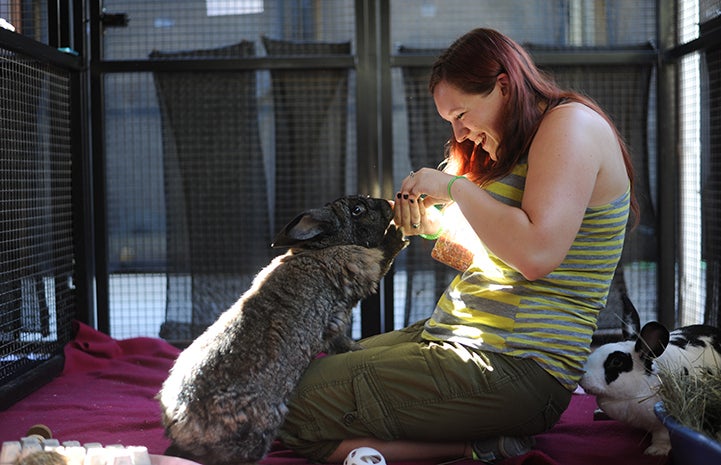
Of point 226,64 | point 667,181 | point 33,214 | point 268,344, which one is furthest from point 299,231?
point 667,181

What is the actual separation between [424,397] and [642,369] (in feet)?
2.45

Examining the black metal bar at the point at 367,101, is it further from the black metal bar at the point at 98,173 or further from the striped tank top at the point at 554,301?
the striped tank top at the point at 554,301

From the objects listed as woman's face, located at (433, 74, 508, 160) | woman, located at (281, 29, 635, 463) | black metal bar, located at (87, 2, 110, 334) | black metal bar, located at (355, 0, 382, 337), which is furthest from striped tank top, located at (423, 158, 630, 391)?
black metal bar, located at (87, 2, 110, 334)

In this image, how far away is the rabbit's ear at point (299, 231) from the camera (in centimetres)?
264

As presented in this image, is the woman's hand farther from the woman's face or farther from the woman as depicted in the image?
the woman's face

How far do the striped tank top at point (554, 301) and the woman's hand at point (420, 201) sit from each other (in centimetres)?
17

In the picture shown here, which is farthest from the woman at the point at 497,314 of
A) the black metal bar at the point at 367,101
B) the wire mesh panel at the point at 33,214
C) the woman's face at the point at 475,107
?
the black metal bar at the point at 367,101

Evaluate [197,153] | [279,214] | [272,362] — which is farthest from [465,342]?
[197,153]

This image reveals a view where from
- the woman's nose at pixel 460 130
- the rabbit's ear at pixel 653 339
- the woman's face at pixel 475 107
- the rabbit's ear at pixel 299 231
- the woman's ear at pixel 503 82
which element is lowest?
the rabbit's ear at pixel 653 339

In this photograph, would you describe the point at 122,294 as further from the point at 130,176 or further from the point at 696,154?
the point at 696,154

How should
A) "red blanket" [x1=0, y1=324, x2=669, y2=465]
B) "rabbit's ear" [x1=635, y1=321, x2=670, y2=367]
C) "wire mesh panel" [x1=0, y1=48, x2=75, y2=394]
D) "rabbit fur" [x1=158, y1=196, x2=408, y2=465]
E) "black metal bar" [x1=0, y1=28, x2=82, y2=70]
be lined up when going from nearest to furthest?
"rabbit fur" [x1=158, y1=196, x2=408, y2=465] < "rabbit's ear" [x1=635, y1=321, x2=670, y2=367] < "red blanket" [x1=0, y1=324, x2=669, y2=465] < "black metal bar" [x1=0, y1=28, x2=82, y2=70] < "wire mesh panel" [x1=0, y1=48, x2=75, y2=394]

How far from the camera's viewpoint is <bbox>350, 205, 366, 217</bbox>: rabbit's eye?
287cm

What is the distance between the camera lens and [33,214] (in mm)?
3697

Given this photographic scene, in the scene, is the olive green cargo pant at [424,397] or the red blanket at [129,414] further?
the red blanket at [129,414]
